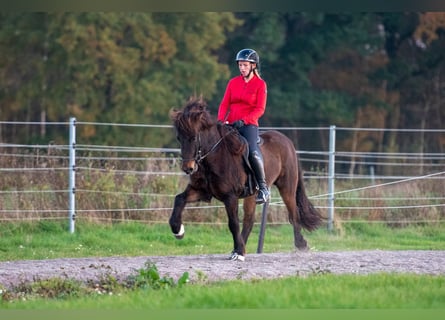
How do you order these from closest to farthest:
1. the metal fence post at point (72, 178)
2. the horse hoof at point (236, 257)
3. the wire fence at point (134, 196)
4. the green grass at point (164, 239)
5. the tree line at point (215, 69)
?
the horse hoof at point (236, 257)
the green grass at point (164, 239)
the metal fence post at point (72, 178)
the wire fence at point (134, 196)
the tree line at point (215, 69)

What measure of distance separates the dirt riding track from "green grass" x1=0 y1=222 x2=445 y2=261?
1.53m

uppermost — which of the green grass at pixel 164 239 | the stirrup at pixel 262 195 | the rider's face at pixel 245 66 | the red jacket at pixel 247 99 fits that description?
the rider's face at pixel 245 66

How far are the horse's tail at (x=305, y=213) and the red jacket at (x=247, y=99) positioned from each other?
1969mm

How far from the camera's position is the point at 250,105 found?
39.8 feet

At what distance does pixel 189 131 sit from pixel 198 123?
7.4 inches

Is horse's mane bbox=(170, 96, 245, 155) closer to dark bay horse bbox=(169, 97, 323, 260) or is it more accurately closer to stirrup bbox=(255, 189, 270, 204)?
dark bay horse bbox=(169, 97, 323, 260)

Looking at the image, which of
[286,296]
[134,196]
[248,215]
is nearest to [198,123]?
[248,215]

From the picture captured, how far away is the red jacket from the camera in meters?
12.1

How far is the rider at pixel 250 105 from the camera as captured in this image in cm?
1205

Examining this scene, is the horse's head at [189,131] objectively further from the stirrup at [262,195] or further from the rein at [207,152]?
the stirrup at [262,195]

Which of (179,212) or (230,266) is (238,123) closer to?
(179,212)

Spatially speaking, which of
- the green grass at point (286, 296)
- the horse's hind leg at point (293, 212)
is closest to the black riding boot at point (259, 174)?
the horse's hind leg at point (293, 212)

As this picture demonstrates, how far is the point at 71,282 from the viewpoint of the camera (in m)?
9.92

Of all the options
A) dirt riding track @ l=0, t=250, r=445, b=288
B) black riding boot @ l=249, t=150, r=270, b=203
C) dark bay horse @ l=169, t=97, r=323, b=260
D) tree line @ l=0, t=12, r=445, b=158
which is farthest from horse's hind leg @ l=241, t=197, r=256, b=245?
tree line @ l=0, t=12, r=445, b=158
